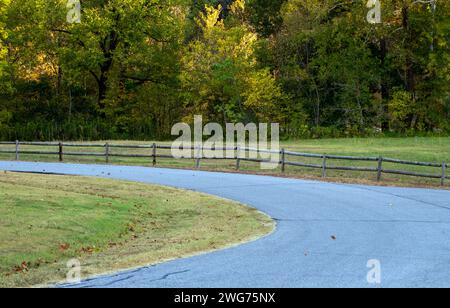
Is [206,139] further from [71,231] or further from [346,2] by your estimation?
[71,231]

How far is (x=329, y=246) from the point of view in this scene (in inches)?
505

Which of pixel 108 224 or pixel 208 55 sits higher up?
pixel 208 55

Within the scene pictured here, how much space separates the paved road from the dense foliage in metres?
32.4

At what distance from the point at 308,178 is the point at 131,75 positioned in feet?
111

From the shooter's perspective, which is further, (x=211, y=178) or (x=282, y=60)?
(x=282, y=60)

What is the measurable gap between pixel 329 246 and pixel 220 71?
45078mm

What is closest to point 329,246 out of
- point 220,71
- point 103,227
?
point 103,227

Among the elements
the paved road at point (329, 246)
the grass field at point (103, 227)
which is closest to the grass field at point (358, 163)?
the paved road at point (329, 246)

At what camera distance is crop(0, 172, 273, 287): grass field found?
11578 mm

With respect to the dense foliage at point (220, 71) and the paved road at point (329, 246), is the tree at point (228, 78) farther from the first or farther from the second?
the paved road at point (329, 246)

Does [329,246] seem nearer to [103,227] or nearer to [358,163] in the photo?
[103,227]

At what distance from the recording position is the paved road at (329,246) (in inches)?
388
